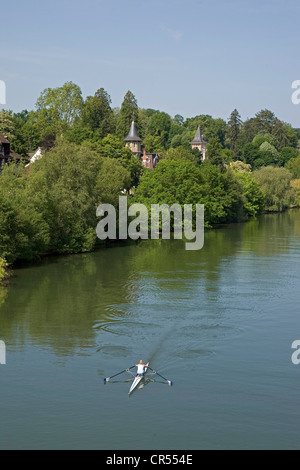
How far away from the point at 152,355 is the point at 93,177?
1172 inches

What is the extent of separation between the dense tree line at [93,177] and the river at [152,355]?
17.5 ft

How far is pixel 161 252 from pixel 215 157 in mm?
35681

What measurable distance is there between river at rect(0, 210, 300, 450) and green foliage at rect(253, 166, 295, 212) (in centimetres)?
5988

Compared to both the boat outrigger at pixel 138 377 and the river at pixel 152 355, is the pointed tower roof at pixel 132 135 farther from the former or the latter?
the boat outrigger at pixel 138 377

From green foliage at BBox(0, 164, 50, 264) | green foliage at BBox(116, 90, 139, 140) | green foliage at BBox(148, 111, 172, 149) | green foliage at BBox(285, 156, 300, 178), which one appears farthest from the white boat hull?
green foliage at BBox(148, 111, 172, 149)

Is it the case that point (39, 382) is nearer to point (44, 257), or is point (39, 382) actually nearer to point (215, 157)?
point (44, 257)

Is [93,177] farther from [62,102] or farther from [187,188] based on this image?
[62,102]

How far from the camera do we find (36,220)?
44.9 metres

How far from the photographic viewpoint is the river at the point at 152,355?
18.0m

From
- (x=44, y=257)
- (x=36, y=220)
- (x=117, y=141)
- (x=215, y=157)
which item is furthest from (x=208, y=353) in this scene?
(x=215, y=157)

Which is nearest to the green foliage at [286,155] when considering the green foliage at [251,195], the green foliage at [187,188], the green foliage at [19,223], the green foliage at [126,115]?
the green foliage at [126,115]

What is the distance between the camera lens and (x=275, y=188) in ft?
340

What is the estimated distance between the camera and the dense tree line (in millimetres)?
46047

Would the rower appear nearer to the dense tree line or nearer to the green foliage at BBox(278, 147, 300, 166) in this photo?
the dense tree line
